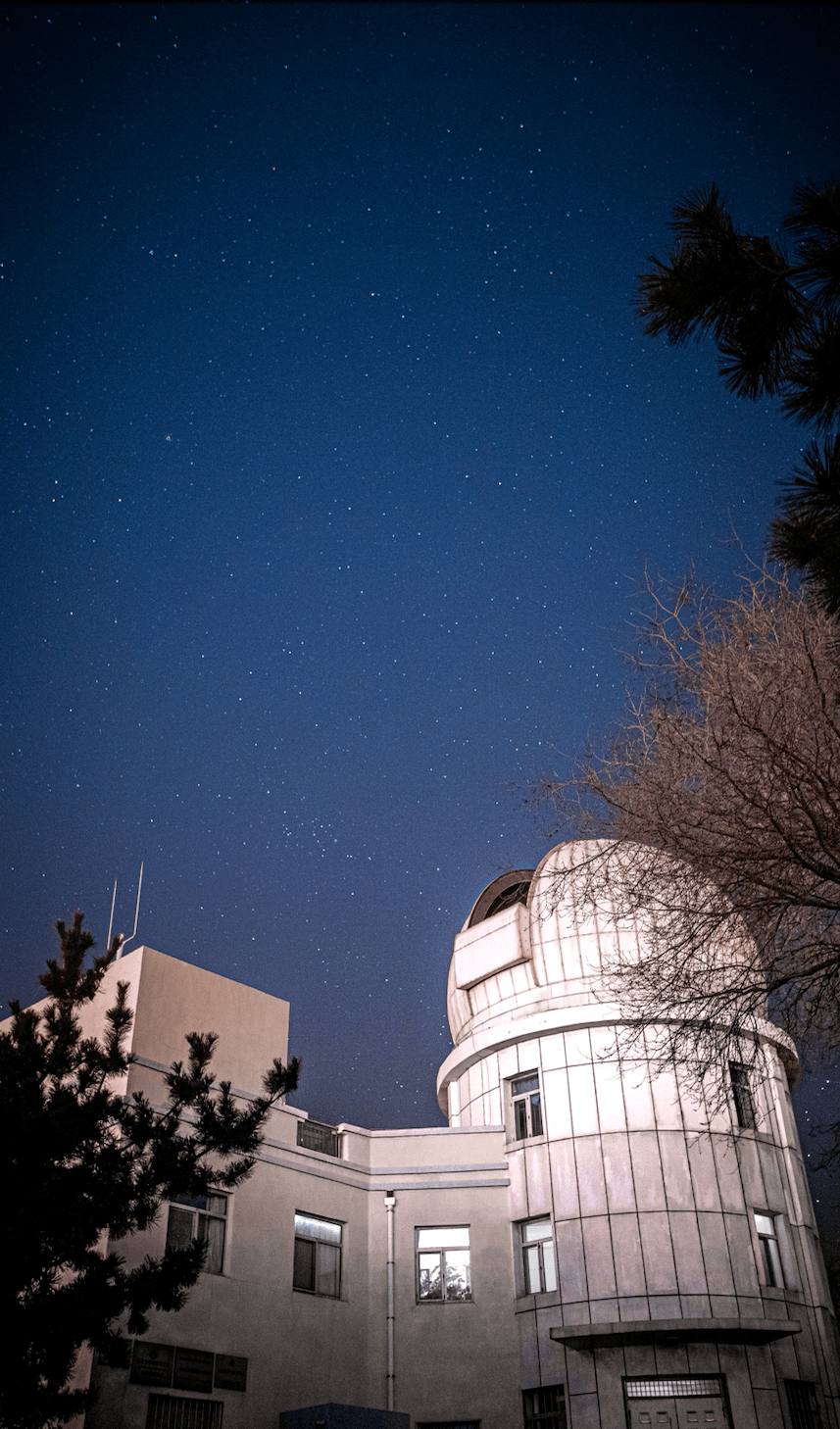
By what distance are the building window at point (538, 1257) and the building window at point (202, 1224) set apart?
631 cm

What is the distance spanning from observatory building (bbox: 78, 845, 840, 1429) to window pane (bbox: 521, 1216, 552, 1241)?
1.7 inches

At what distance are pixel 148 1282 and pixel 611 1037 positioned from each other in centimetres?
1160

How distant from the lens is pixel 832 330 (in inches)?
249

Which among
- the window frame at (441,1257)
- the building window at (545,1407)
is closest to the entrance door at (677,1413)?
the building window at (545,1407)

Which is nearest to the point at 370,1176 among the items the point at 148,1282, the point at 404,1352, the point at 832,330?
the point at 404,1352

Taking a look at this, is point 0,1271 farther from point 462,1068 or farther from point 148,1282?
point 462,1068

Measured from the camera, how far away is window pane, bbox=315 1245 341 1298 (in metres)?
20.1

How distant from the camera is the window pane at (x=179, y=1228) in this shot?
17688 mm

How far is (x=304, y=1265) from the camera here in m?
20.0

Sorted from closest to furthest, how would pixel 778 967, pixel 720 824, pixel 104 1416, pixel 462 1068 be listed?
1. pixel 720 824
2. pixel 778 967
3. pixel 104 1416
4. pixel 462 1068

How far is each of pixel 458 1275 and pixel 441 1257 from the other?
46 centimetres

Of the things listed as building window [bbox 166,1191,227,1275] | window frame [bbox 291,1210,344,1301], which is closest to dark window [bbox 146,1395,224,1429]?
building window [bbox 166,1191,227,1275]

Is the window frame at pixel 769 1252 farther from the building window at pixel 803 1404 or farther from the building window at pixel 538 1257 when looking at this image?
the building window at pixel 538 1257

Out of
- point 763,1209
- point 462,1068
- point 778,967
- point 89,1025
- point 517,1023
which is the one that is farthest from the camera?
point 462,1068
